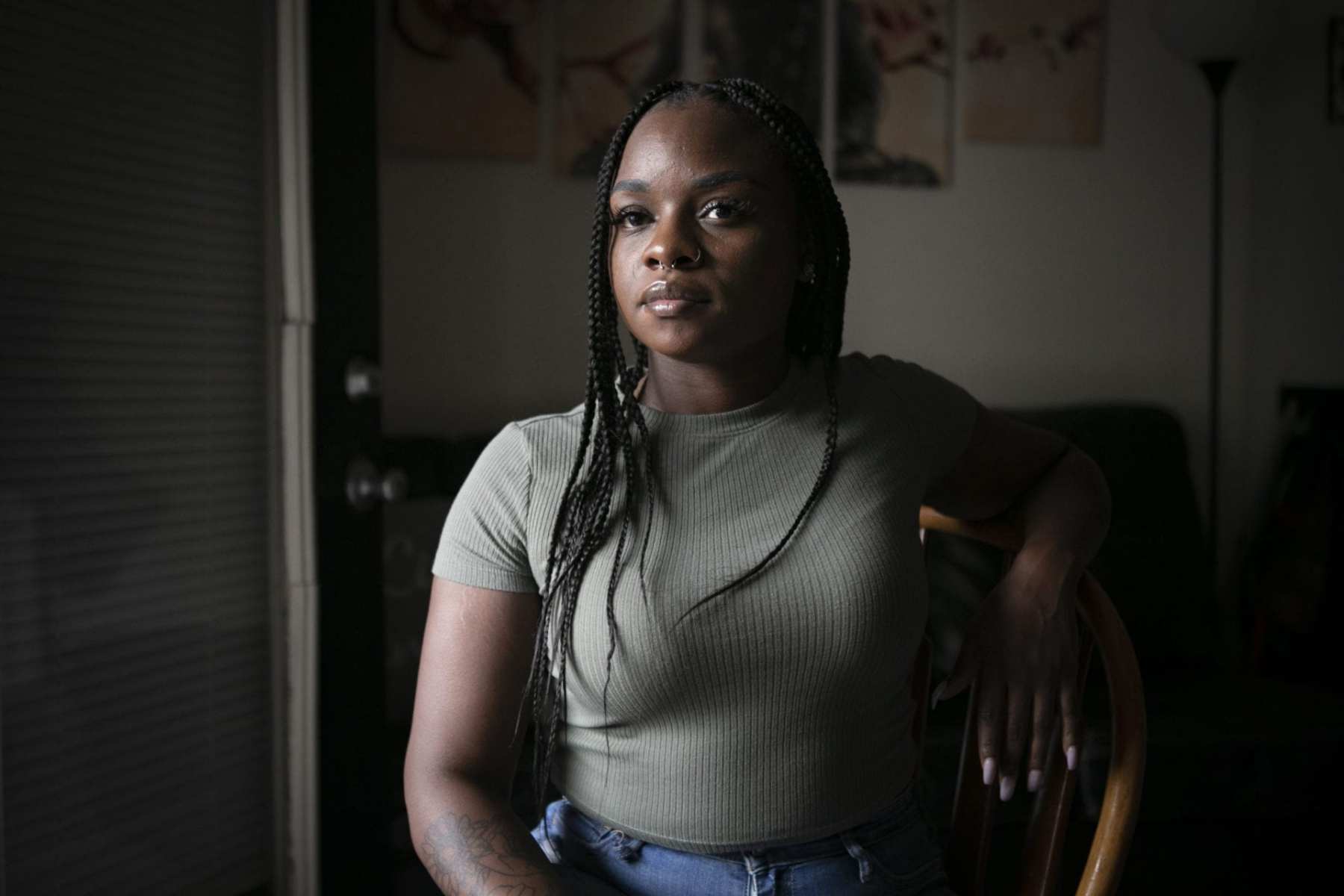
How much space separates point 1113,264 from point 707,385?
82.2 inches

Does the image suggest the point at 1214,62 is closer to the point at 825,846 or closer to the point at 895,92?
the point at 895,92

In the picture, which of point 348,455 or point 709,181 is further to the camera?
point 348,455

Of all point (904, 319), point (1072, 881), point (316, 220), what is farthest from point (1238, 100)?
point (316, 220)

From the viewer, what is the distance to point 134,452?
69.3 inches

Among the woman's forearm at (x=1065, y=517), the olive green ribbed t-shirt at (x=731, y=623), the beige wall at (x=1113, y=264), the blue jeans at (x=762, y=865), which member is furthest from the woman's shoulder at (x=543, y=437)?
the beige wall at (x=1113, y=264)

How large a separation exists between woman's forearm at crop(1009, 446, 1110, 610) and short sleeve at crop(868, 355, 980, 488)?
0.32 ft

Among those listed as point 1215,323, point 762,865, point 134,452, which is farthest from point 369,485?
point 1215,323

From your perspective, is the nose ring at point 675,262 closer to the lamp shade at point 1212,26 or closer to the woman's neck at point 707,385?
the woman's neck at point 707,385

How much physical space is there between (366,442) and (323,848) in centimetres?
66

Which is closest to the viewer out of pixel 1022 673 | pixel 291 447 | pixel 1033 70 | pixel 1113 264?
pixel 1022 673

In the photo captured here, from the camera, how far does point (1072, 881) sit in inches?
80.5

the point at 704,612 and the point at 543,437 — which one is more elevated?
the point at 543,437

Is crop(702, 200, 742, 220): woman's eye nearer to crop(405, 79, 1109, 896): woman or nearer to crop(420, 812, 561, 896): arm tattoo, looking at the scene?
crop(405, 79, 1109, 896): woman

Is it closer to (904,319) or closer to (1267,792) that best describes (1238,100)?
(904,319)
